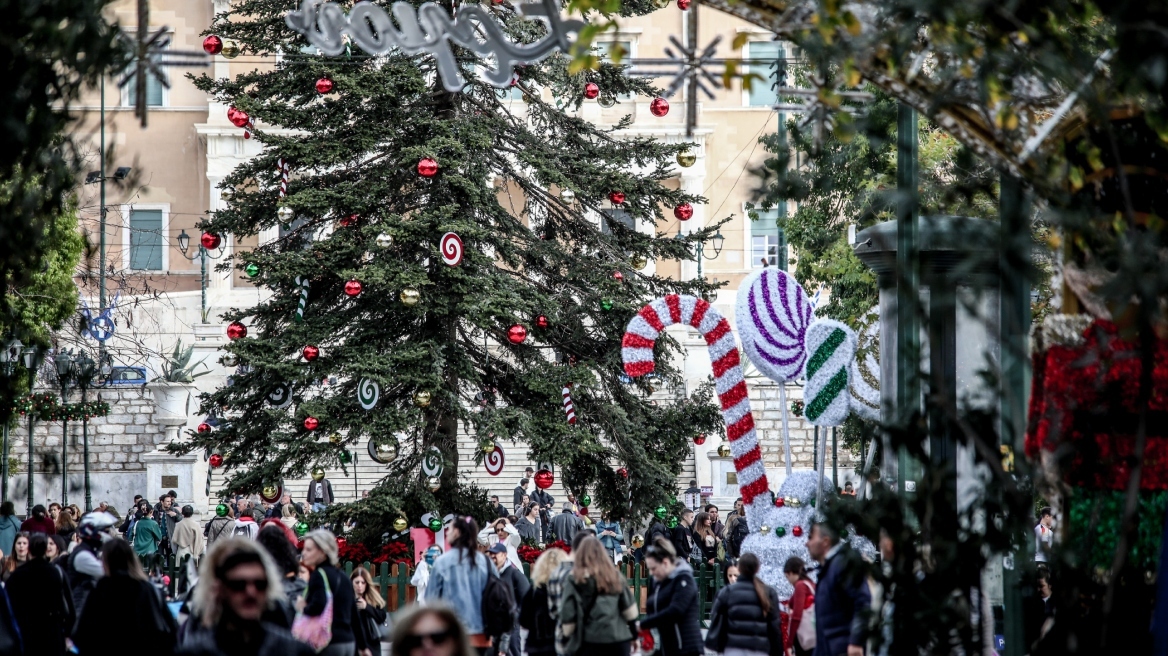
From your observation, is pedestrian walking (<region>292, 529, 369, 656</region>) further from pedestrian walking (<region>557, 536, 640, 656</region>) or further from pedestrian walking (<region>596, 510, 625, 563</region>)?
pedestrian walking (<region>596, 510, 625, 563</region>)

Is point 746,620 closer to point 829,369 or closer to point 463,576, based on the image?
point 463,576

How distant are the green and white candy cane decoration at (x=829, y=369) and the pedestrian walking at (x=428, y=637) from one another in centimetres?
960

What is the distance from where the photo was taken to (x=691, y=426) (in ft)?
69.4

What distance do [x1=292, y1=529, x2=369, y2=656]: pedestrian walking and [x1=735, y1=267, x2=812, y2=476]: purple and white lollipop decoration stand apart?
20.7 ft

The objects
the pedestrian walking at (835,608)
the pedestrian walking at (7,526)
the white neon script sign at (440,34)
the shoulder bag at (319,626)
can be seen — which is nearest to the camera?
the white neon script sign at (440,34)

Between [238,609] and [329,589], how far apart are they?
3652 mm

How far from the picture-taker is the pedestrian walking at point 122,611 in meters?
7.36

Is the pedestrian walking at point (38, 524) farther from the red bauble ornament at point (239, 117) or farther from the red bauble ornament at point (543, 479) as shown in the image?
the red bauble ornament at point (543, 479)

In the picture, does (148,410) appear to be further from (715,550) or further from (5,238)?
(5,238)

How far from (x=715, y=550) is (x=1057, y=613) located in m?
16.0

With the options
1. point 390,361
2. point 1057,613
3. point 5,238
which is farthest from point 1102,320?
point 390,361

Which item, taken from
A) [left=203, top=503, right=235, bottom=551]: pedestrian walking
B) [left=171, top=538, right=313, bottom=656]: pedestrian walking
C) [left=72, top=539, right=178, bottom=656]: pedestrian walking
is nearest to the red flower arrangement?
[left=171, top=538, right=313, bottom=656]: pedestrian walking

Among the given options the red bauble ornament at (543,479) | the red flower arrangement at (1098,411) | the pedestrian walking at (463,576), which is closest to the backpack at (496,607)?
the pedestrian walking at (463,576)

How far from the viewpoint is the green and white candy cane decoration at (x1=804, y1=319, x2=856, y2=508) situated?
1430cm
